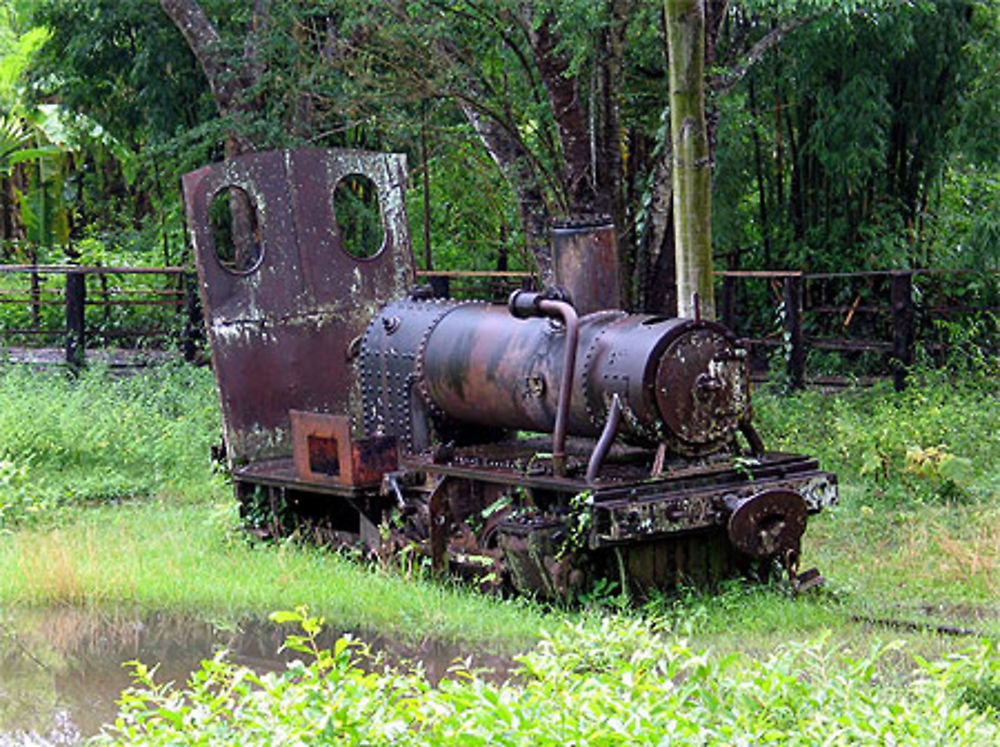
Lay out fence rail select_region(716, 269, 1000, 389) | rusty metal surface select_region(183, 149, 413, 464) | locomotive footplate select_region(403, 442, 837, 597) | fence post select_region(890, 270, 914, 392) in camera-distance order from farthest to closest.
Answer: fence rail select_region(716, 269, 1000, 389)
fence post select_region(890, 270, 914, 392)
rusty metal surface select_region(183, 149, 413, 464)
locomotive footplate select_region(403, 442, 837, 597)

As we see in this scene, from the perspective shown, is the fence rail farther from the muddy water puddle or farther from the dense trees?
the muddy water puddle

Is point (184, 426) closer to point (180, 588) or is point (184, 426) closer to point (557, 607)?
point (180, 588)

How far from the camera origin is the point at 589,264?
909 centimetres

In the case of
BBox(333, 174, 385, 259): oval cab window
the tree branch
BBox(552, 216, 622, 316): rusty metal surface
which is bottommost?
BBox(552, 216, 622, 316): rusty metal surface

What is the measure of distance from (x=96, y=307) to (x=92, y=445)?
9593 mm

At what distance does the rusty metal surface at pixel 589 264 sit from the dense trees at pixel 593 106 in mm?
3201

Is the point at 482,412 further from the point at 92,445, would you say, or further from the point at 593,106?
the point at 92,445

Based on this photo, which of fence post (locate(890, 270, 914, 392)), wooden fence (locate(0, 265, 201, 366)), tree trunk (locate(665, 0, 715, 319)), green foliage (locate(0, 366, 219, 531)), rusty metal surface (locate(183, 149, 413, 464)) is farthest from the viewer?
wooden fence (locate(0, 265, 201, 366))

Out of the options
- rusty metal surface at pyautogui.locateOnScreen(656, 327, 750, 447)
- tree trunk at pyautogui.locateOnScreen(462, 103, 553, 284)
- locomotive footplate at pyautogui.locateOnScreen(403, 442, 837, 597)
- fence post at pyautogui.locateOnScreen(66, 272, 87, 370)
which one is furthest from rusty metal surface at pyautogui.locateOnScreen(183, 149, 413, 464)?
fence post at pyautogui.locateOnScreen(66, 272, 87, 370)

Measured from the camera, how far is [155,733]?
462 centimetres

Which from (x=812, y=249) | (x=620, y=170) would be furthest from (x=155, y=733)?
(x=812, y=249)

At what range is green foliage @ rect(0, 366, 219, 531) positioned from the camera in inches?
465

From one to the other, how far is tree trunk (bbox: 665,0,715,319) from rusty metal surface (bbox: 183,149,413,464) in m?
2.05

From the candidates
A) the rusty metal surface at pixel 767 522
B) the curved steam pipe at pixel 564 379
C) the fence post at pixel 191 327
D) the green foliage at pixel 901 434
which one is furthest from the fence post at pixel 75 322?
the rusty metal surface at pixel 767 522
